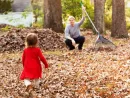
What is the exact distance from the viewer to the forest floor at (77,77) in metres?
8.54

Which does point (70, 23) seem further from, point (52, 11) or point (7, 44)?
point (52, 11)

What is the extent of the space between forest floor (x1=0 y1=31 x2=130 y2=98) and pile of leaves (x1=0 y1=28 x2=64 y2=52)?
188 centimetres

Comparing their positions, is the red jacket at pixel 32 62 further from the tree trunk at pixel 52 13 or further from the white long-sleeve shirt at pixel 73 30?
the tree trunk at pixel 52 13

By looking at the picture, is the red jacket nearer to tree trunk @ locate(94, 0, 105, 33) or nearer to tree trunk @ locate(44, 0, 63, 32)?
tree trunk @ locate(44, 0, 63, 32)

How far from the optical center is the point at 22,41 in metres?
15.9

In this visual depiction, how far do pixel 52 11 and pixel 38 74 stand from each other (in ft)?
42.0

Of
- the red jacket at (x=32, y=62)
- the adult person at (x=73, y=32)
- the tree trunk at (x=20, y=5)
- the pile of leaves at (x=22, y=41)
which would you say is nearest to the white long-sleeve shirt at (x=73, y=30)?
the adult person at (x=73, y=32)

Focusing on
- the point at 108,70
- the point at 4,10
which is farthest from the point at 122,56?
the point at 4,10

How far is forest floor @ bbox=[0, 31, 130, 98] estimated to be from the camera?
8539mm

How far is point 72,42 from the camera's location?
13773mm

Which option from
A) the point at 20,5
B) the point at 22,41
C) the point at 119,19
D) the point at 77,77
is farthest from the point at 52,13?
the point at 20,5

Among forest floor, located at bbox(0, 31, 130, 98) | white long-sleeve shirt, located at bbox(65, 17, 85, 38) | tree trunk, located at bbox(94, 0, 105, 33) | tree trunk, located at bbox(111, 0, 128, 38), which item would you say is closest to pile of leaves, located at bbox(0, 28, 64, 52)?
white long-sleeve shirt, located at bbox(65, 17, 85, 38)

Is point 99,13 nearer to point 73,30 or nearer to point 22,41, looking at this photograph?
point 22,41

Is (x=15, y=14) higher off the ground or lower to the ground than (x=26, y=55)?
lower
